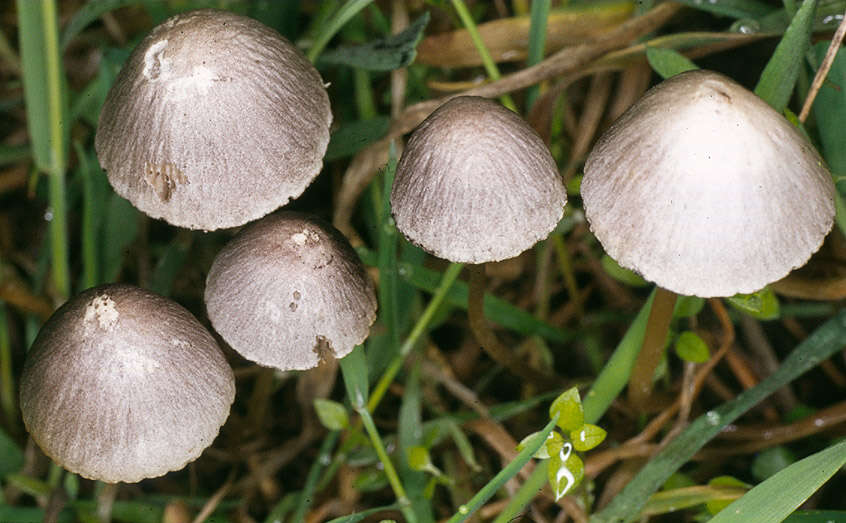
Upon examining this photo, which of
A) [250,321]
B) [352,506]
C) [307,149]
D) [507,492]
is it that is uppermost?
[307,149]

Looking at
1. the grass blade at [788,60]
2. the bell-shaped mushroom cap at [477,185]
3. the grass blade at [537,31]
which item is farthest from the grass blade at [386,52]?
the grass blade at [788,60]

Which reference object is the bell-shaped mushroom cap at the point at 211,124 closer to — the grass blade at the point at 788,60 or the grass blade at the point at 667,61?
the grass blade at the point at 667,61

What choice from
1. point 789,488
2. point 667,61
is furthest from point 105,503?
point 667,61

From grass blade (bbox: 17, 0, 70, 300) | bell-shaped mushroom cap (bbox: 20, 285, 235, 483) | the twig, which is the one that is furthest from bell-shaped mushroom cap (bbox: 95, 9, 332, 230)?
the twig

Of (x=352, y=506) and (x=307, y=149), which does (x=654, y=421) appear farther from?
(x=307, y=149)

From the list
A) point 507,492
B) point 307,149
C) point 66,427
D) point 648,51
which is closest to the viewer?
point 66,427

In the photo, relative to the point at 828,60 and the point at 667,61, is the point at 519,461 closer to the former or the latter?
the point at 667,61

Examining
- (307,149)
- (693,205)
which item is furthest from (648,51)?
(307,149)
